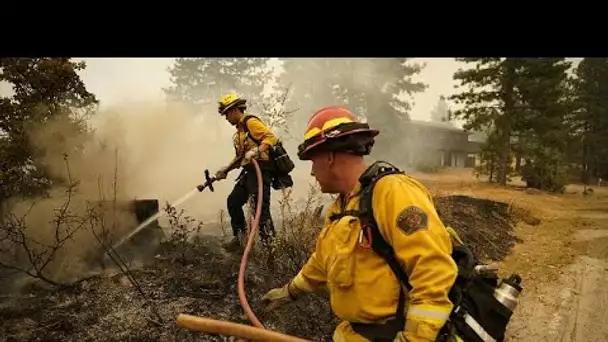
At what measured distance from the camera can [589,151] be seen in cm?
2589

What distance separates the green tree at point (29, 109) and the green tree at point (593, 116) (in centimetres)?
2747

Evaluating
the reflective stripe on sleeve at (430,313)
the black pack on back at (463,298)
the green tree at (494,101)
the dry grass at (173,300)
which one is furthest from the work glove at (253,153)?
the green tree at (494,101)

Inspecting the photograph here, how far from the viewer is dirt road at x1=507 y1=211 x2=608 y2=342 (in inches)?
166

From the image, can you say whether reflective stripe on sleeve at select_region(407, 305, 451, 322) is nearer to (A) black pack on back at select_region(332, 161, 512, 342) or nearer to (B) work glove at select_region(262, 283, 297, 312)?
(A) black pack on back at select_region(332, 161, 512, 342)

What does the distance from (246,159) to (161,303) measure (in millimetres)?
1986

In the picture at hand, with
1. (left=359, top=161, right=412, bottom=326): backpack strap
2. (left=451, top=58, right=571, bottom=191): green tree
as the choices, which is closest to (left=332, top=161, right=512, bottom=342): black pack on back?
(left=359, top=161, right=412, bottom=326): backpack strap

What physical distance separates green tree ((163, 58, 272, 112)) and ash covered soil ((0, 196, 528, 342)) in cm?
2398

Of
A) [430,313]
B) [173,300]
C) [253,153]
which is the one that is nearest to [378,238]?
[430,313]

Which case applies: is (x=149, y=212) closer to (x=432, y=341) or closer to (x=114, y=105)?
(x=432, y=341)

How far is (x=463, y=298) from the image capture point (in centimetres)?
174

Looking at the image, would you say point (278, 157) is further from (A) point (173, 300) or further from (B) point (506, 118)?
(B) point (506, 118)

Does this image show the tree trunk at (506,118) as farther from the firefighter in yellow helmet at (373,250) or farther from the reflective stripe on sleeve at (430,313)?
the reflective stripe on sleeve at (430,313)
